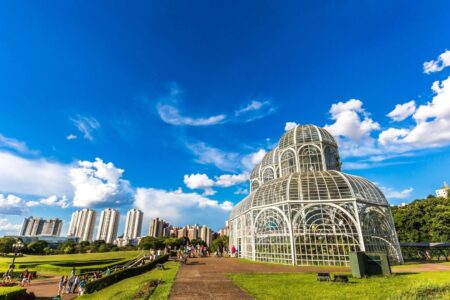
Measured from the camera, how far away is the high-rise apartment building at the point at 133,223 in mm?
175000

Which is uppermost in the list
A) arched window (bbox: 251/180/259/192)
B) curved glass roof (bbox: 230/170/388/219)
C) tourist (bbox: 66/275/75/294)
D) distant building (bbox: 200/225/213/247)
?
arched window (bbox: 251/180/259/192)

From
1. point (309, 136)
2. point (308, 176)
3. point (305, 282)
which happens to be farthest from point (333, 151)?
point (305, 282)

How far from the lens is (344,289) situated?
13.1m

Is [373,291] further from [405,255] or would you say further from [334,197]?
[405,255]

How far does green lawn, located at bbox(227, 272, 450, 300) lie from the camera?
37.3ft

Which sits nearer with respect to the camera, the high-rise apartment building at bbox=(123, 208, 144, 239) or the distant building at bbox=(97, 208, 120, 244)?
the distant building at bbox=(97, 208, 120, 244)

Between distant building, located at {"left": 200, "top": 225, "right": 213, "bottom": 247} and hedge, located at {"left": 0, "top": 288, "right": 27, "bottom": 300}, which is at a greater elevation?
distant building, located at {"left": 200, "top": 225, "right": 213, "bottom": 247}

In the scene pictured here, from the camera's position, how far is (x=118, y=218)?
167m

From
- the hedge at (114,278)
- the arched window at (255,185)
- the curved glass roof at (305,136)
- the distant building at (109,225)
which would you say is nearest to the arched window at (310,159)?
the curved glass roof at (305,136)

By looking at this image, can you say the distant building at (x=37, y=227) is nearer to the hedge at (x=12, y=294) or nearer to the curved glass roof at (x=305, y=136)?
the hedge at (x=12, y=294)

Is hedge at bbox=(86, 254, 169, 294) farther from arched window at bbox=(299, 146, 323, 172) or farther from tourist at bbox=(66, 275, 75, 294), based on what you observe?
arched window at bbox=(299, 146, 323, 172)

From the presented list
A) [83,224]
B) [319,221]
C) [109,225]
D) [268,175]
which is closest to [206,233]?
[109,225]

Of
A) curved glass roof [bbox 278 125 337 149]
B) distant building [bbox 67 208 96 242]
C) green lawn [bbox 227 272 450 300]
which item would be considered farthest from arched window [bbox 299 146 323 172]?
distant building [bbox 67 208 96 242]

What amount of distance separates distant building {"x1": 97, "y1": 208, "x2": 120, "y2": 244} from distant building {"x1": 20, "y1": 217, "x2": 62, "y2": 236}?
236ft
